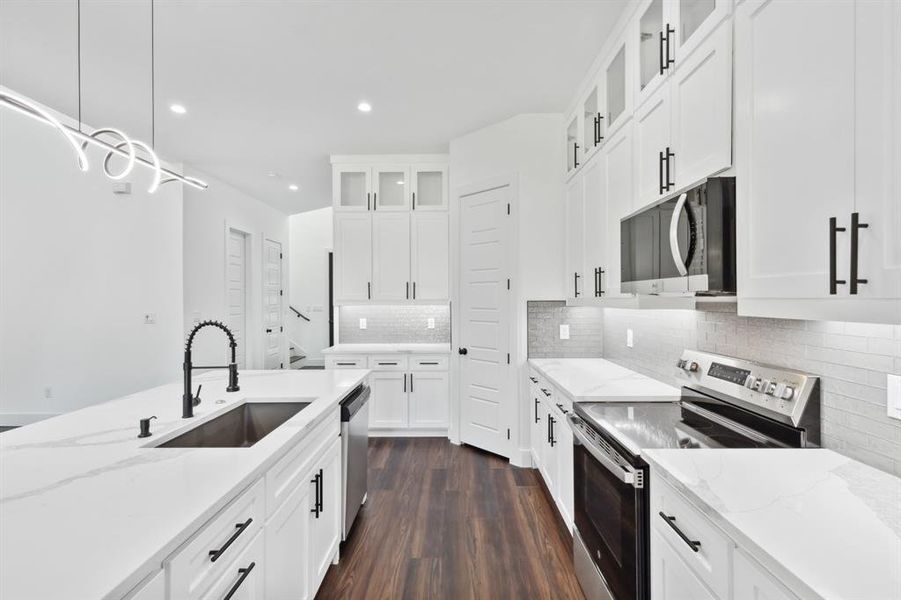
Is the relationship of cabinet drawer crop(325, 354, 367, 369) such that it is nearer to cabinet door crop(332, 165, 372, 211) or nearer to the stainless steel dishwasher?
the stainless steel dishwasher

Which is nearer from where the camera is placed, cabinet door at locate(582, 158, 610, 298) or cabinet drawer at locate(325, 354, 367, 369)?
cabinet door at locate(582, 158, 610, 298)

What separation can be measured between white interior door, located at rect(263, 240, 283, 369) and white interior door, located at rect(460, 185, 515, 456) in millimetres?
4214

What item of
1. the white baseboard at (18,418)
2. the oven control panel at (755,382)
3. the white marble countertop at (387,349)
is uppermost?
the oven control panel at (755,382)

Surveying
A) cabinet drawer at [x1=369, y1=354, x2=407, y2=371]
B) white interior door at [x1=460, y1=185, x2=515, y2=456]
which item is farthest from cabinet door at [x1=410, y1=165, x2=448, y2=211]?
cabinet drawer at [x1=369, y1=354, x2=407, y2=371]

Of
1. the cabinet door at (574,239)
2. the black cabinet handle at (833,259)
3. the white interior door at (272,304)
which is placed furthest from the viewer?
the white interior door at (272,304)

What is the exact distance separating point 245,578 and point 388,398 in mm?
2994

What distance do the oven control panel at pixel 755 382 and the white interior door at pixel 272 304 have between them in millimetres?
6302

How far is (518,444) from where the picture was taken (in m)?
3.44

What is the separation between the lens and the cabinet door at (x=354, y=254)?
441cm

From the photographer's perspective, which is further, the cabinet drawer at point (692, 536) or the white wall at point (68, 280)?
the white wall at point (68, 280)

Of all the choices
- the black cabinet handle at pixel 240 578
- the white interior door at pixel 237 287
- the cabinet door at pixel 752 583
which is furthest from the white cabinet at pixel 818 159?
the white interior door at pixel 237 287

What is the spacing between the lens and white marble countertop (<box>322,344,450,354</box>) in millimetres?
4141

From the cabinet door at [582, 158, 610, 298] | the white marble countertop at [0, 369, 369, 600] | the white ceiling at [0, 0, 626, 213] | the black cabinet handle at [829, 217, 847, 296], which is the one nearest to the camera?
the white marble countertop at [0, 369, 369, 600]

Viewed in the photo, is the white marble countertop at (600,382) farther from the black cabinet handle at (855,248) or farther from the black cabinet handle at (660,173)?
the black cabinet handle at (855,248)
